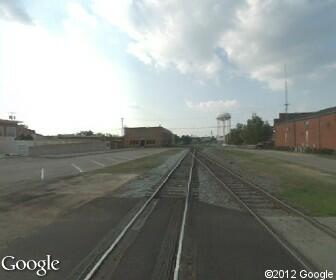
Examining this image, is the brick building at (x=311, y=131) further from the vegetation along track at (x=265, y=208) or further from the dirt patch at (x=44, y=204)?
the dirt patch at (x=44, y=204)

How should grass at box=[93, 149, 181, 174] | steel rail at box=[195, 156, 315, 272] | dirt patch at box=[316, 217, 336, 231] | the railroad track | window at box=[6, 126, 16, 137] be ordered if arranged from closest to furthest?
the railroad track < steel rail at box=[195, 156, 315, 272] < dirt patch at box=[316, 217, 336, 231] < grass at box=[93, 149, 181, 174] < window at box=[6, 126, 16, 137]

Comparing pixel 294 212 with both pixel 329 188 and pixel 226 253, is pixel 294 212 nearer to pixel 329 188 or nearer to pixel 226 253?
pixel 226 253

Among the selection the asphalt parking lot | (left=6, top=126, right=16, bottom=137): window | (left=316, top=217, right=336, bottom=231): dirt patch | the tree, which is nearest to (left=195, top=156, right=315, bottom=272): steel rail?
(left=316, top=217, right=336, bottom=231): dirt patch

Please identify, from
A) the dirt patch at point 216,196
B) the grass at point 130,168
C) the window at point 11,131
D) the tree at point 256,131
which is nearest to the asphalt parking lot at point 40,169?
the grass at point 130,168

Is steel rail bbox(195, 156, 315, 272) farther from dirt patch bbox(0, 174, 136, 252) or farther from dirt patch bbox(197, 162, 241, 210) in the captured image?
dirt patch bbox(0, 174, 136, 252)

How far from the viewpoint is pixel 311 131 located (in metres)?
75.7


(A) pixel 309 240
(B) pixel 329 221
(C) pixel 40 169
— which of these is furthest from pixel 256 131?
(A) pixel 309 240

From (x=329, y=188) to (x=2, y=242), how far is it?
14961 mm

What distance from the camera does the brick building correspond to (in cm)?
6475

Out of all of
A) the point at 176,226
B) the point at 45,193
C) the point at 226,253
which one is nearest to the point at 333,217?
the point at 176,226

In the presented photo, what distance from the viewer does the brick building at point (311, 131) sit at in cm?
6475

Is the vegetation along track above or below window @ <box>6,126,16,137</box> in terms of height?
below

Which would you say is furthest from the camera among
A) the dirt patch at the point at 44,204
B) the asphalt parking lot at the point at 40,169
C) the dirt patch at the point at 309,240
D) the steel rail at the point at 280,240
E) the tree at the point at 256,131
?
the tree at the point at 256,131

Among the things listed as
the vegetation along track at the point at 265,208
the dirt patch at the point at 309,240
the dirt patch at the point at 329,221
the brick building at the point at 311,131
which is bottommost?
the dirt patch at the point at 309,240
